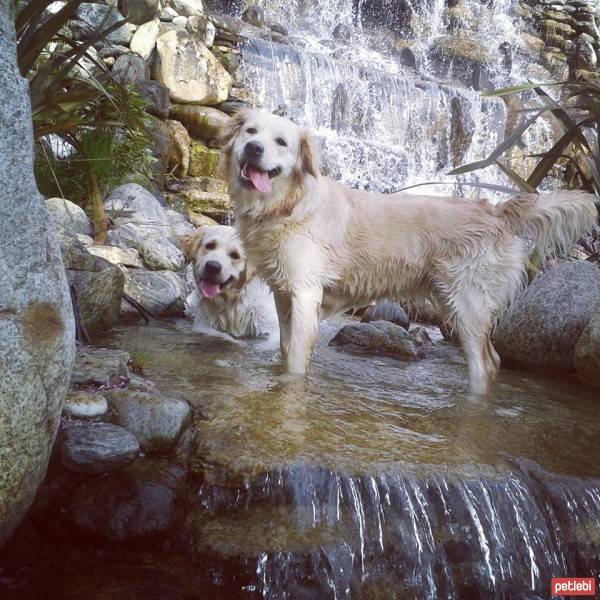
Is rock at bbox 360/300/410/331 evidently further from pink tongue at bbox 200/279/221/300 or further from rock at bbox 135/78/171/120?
rock at bbox 135/78/171/120

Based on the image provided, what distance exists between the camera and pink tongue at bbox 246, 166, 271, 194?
3.82 meters

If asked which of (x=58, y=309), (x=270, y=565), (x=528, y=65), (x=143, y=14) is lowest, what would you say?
(x=270, y=565)

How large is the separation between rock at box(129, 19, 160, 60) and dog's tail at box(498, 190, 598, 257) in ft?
29.9

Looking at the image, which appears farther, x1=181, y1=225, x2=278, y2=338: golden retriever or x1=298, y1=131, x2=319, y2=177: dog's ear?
x1=181, y1=225, x2=278, y2=338: golden retriever

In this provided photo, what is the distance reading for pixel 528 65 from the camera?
18.4m

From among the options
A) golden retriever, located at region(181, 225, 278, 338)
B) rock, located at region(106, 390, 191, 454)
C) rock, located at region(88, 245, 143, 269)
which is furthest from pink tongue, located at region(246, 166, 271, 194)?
rock, located at region(88, 245, 143, 269)

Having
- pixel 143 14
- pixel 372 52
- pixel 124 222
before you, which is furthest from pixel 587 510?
pixel 372 52

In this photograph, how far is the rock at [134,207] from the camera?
22.1ft

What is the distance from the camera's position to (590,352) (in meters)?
4.36

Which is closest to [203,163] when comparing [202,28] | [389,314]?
[202,28]

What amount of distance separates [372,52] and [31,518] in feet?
54.5

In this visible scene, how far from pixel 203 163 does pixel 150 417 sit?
28.2 ft

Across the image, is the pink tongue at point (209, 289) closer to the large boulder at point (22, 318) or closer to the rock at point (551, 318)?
the rock at point (551, 318)

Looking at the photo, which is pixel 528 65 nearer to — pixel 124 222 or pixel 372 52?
pixel 372 52
